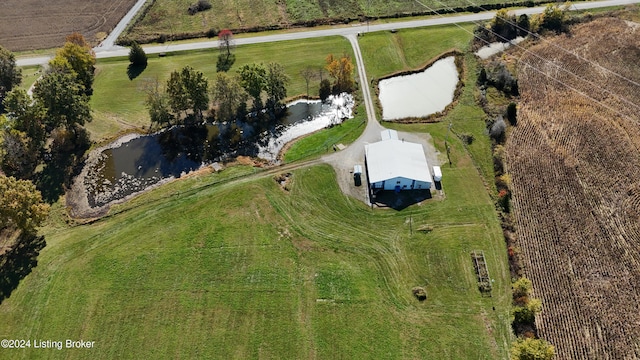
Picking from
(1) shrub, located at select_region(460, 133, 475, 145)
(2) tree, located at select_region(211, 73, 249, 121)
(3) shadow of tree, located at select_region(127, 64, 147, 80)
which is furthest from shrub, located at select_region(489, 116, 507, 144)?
(3) shadow of tree, located at select_region(127, 64, 147, 80)

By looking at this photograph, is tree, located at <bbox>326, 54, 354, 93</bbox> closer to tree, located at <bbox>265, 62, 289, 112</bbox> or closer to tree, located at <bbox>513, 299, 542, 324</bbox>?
tree, located at <bbox>265, 62, 289, 112</bbox>

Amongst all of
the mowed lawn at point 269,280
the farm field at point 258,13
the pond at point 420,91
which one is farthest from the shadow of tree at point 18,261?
the pond at point 420,91

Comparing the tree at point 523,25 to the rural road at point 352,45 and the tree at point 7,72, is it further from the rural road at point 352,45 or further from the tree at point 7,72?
the tree at point 7,72

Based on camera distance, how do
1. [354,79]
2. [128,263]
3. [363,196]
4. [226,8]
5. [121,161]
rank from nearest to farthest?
[128,263], [363,196], [121,161], [354,79], [226,8]

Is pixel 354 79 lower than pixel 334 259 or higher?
higher

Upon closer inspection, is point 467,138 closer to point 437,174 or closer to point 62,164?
point 437,174

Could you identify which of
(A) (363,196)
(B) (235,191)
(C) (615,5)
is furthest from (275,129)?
(C) (615,5)

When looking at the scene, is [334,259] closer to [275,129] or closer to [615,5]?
[275,129]
